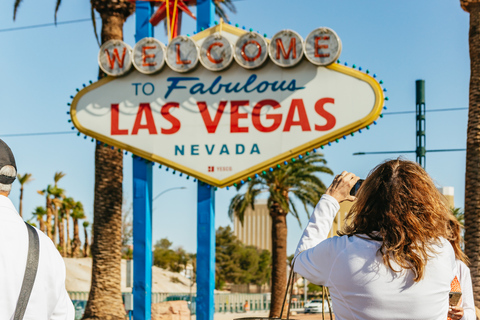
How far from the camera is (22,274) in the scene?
7.34ft

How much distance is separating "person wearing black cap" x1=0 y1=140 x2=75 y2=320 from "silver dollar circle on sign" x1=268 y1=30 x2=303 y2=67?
30.2 ft

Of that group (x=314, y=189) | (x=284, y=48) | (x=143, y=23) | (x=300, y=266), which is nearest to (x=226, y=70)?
(x=284, y=48)

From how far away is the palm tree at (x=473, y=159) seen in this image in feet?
42.9

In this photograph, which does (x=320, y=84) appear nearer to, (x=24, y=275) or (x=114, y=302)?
(x=114, y=302)

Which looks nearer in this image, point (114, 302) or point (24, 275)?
point (24, 275)

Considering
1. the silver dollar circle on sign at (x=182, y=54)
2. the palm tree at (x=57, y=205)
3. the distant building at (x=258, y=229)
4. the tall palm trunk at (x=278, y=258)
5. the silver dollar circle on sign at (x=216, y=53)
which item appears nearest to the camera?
the silver dollar circle on sign at (x=216, y=53)

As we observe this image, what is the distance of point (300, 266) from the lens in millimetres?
2492

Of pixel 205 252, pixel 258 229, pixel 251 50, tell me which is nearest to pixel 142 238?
pixel 205 252

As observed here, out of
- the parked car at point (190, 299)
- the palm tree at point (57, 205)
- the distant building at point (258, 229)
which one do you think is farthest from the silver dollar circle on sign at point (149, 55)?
the distant building at point (258, 229)

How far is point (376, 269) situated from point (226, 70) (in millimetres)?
9530

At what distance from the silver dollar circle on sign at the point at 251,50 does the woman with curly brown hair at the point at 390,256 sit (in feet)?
29.6

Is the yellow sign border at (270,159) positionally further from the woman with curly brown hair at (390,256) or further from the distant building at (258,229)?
the distant building at (258,229)

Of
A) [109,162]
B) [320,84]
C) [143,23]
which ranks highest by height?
[143,23]

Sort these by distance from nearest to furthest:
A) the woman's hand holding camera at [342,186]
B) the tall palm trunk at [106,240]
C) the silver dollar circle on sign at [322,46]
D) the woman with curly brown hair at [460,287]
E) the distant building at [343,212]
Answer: the woman's hand holding camera at [342,186]
the distant building at [343,212]
the woman with curly brown hair at [460,287]
the silver dollar circle on sign at [322,46]
the tall palm trunk at [106,240]
